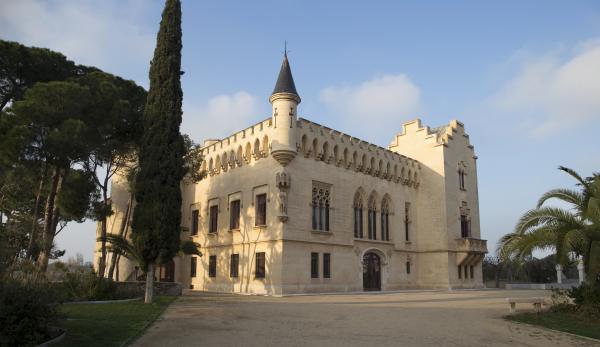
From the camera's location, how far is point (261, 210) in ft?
103

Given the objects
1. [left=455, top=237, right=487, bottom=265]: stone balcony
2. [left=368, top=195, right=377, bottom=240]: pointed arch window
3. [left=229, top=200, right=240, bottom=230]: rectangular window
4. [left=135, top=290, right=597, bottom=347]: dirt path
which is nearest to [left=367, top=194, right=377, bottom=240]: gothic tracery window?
[left=368, top=195, right=377, bottom=240]: pointed arch window

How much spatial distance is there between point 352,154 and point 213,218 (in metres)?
11.9

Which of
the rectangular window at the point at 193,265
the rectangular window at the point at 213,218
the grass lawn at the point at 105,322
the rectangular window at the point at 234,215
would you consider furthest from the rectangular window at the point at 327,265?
the grass lawn at the point at 105,322

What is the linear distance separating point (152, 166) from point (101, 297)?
5848 millimetres

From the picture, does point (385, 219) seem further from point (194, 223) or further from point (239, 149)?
point (194, 223)

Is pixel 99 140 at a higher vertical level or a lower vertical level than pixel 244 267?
higher

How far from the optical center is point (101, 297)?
1941cm

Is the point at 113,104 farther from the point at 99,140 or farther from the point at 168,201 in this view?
the point at 168,201

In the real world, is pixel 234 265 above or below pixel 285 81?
below

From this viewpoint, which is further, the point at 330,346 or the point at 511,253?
the point at 511,253

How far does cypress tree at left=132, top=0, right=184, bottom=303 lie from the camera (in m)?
20.0

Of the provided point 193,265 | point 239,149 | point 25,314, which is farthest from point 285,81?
point 25,314

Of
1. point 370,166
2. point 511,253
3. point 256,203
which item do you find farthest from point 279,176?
point 511,253

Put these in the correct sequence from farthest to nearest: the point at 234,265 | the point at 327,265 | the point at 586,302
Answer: the point at 234,265, the point at 327,265, the point at 586,302
